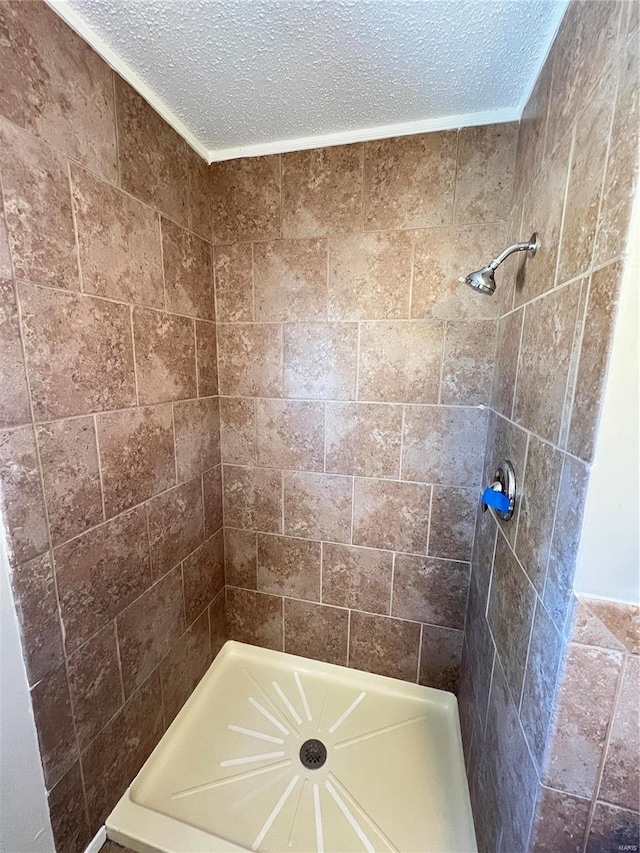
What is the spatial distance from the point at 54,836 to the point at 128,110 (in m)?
1.96

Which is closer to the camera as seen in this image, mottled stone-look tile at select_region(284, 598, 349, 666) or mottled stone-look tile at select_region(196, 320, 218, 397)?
mottled stone-look tile at select_region(196, 320, 218, 397)

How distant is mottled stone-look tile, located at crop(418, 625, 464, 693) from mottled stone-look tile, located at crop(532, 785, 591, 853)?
736mm

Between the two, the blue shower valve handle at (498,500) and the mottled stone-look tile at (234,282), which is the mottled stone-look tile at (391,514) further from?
the mottled stone-look tile at (234,282)

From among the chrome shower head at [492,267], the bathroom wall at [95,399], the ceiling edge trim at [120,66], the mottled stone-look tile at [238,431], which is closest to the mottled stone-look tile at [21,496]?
the bathroom wall at [95,399]

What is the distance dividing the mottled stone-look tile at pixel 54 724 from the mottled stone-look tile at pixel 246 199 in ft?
4.95

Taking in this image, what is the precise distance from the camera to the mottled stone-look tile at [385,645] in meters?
1.40

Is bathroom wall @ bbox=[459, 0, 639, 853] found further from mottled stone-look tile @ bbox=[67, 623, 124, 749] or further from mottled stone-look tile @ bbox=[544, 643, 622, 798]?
mottled stone-look tile @ bbox=[67, 623, 124, 749]

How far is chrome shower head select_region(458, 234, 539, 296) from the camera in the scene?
83 cm

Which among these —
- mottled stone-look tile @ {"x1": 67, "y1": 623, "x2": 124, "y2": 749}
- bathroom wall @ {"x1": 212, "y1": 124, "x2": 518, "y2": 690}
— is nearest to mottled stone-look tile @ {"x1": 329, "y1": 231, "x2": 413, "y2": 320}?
bathroom wall @ {"x1": 212, "y1": 124, "x2": 518, "y2": 690}

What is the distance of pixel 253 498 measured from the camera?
148 centimetres

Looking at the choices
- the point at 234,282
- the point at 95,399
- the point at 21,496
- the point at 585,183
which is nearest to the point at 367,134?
the point at 234,282

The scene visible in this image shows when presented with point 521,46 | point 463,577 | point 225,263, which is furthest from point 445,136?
point 463,577

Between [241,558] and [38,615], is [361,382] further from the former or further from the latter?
[38,615]

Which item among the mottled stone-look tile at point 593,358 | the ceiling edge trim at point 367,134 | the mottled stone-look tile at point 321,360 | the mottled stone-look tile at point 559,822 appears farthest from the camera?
the mottled stone-look tile at point 321,360
